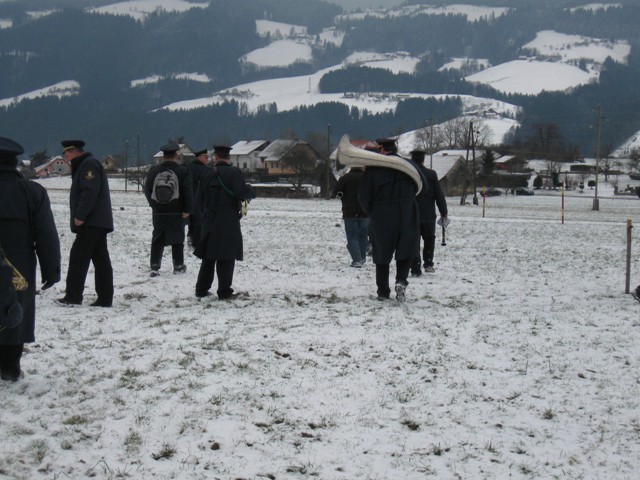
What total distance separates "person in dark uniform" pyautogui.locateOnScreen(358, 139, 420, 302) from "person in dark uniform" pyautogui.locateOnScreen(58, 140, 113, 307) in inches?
121

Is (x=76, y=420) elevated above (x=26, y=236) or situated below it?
below

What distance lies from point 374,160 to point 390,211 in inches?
25.5

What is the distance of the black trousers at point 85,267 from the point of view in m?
8.81

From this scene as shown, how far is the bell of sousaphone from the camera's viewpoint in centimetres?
914

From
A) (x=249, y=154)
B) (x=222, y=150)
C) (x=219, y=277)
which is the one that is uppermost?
(x=249, y=154)

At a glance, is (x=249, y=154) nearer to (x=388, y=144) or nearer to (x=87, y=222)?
(x=388, y=144)

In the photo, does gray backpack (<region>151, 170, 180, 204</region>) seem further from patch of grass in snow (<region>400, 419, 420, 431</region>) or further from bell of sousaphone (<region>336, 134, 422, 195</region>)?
patch of grass in snow (<region>400, 419, 420, 431</region>)

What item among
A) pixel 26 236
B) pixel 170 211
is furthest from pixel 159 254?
pixel 26 236

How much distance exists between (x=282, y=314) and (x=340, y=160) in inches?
85.5

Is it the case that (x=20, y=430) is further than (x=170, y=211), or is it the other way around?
(x=170, y=211)

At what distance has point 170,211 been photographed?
11.5 m

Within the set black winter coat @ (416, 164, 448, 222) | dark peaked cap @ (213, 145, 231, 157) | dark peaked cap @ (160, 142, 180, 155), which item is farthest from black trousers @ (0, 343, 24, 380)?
black winter coat @ (416, 164, 448, 222)

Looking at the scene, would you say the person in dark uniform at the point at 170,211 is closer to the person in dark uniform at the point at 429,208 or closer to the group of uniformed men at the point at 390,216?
the group of uniformed men at the point at 390,216

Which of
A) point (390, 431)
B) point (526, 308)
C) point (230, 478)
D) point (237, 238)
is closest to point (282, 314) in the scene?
point (237, 238)
